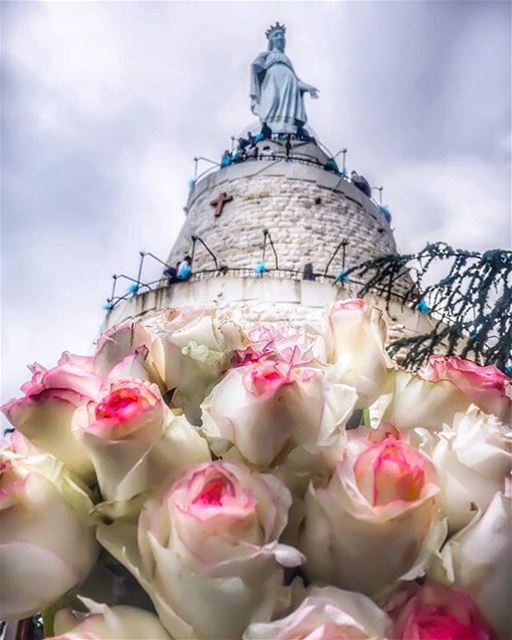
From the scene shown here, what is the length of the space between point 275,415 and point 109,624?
9.4 inches

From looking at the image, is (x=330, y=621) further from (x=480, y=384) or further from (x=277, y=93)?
(x=277, y=93)

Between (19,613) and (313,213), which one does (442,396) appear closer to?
(19,613)

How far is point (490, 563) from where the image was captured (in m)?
0.56

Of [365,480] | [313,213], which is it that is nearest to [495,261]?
[365,480]

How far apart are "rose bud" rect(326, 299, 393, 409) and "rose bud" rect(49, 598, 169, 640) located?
1.11ft

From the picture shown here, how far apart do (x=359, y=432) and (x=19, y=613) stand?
38 cm

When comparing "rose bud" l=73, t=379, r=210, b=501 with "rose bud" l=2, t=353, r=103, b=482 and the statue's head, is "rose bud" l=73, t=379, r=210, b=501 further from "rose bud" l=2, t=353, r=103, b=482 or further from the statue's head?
the statue's head

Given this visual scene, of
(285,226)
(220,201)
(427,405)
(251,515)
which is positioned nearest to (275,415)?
(251,515)

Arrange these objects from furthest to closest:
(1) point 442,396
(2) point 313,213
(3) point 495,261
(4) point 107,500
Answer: (2) point 313,213
(3) point 495,261
(1) point 442,396
(4) point 107,500

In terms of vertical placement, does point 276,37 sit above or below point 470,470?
above

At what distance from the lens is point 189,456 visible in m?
0.64

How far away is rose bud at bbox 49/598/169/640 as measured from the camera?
54 cm

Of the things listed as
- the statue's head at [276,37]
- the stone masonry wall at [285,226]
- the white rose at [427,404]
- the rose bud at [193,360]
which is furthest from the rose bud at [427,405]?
the statue's head at [276,37]

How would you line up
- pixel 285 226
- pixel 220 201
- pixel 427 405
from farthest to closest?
1. pixel 220 201
2. pixel 285 226
3. pixel 427 405
